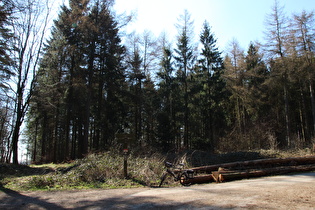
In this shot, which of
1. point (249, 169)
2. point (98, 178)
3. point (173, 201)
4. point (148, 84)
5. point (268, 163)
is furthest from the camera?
point (148, 84)

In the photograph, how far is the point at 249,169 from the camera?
11125mm

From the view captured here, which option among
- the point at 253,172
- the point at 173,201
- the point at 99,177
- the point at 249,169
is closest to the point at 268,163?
the point at 249,169

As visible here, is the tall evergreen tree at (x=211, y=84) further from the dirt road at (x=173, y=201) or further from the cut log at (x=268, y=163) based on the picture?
the dirt road at (x=173, y=201)

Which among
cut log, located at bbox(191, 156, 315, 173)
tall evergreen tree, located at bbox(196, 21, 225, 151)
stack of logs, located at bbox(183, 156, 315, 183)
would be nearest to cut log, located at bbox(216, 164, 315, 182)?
stack of logs, located at bbox(183, 156, 315, 183)

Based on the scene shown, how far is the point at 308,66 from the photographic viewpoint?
20906mm

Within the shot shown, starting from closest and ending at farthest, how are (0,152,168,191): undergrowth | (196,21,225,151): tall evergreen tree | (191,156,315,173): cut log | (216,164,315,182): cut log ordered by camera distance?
(0,152,168,191): undergrowth
(216,164,315,182): cut log
(191,156,315,173): cut log
(196,21,225,151): tall evergreen tree

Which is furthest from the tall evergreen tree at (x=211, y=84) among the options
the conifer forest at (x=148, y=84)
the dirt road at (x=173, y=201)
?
the dirt road at (x=173, y=201)

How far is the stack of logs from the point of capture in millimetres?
9461

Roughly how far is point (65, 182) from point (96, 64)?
14394 mm

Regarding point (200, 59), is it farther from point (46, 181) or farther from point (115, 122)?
point (46, 181)

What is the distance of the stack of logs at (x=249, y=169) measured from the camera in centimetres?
946

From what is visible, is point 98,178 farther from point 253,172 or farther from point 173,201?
point 253,172

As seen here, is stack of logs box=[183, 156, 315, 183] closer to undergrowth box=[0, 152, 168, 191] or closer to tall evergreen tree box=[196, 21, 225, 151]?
undergrowth box=[0, 152, 168, 191]

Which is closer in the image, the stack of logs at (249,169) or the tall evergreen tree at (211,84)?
the stack of logs at (249,169)
